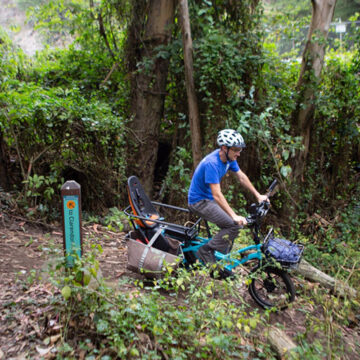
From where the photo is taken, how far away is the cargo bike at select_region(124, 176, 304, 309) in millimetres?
4109

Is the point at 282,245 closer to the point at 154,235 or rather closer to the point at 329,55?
the point at 154,235

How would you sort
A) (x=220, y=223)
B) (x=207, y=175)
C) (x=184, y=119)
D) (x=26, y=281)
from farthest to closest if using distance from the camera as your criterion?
(x=184, y=119), (x=220, y=223), (x=207, y=175), (x=26, y=281)

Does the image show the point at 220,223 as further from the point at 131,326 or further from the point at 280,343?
the point at 131,326

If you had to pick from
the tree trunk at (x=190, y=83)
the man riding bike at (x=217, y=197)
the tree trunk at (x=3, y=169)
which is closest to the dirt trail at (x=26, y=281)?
the tree trunk at (x=3, y=169)

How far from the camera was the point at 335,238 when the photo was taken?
831 centimetres

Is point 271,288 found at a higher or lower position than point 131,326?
lower

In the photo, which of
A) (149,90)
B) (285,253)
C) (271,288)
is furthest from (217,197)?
(149,90)

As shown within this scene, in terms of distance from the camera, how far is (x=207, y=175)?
438 centimetres

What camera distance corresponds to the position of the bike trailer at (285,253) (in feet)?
13.3

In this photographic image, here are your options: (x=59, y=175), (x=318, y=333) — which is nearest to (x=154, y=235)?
(x=318, y=333)

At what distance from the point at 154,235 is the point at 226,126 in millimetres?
3586

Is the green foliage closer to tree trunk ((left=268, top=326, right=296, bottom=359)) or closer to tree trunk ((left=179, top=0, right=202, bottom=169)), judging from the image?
tree trunk ((left=268, top=326, right=296, bottom=359))

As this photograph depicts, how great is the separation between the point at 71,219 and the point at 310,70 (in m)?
7.11

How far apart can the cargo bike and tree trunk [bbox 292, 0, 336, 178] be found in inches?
180
